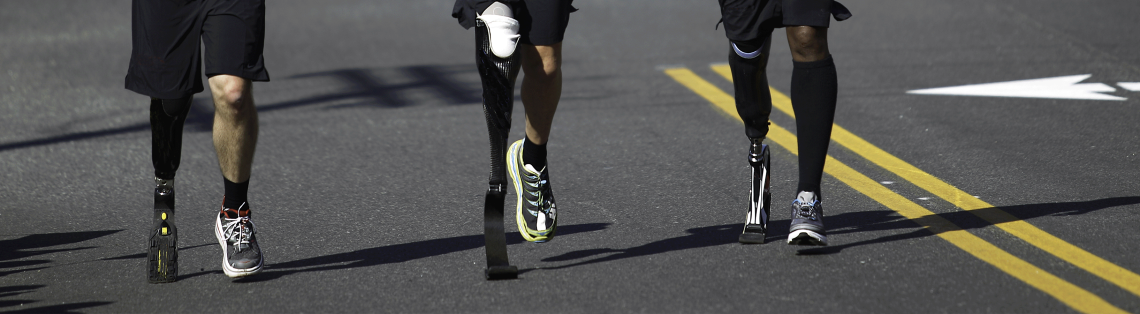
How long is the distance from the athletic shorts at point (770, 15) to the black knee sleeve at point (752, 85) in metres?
0.06

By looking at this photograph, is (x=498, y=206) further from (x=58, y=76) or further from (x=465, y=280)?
(x=58, y=76)

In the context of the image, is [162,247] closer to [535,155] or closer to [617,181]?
[535,155]

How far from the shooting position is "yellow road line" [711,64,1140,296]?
366cm

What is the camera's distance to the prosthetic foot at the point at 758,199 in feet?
13.6

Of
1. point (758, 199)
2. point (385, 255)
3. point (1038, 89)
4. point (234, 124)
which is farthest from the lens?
point (1038, 89)

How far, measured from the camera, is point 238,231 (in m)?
4.00

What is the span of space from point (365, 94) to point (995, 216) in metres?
4.68

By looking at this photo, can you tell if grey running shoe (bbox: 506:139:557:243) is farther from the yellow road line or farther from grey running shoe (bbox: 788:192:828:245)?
the yellow road line

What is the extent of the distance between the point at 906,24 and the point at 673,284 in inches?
256

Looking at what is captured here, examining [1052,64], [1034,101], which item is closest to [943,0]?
[1052,64]

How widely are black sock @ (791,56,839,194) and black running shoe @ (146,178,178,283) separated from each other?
217cm

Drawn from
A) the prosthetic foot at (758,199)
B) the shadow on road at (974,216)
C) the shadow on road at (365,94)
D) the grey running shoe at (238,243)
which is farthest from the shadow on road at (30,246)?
the shadow on road at (974,216)

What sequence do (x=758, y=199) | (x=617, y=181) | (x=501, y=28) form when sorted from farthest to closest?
(x=617, y=181) < (x=758, y=199) < (x=501, y=28)

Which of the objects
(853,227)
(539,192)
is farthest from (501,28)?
(853,227)
